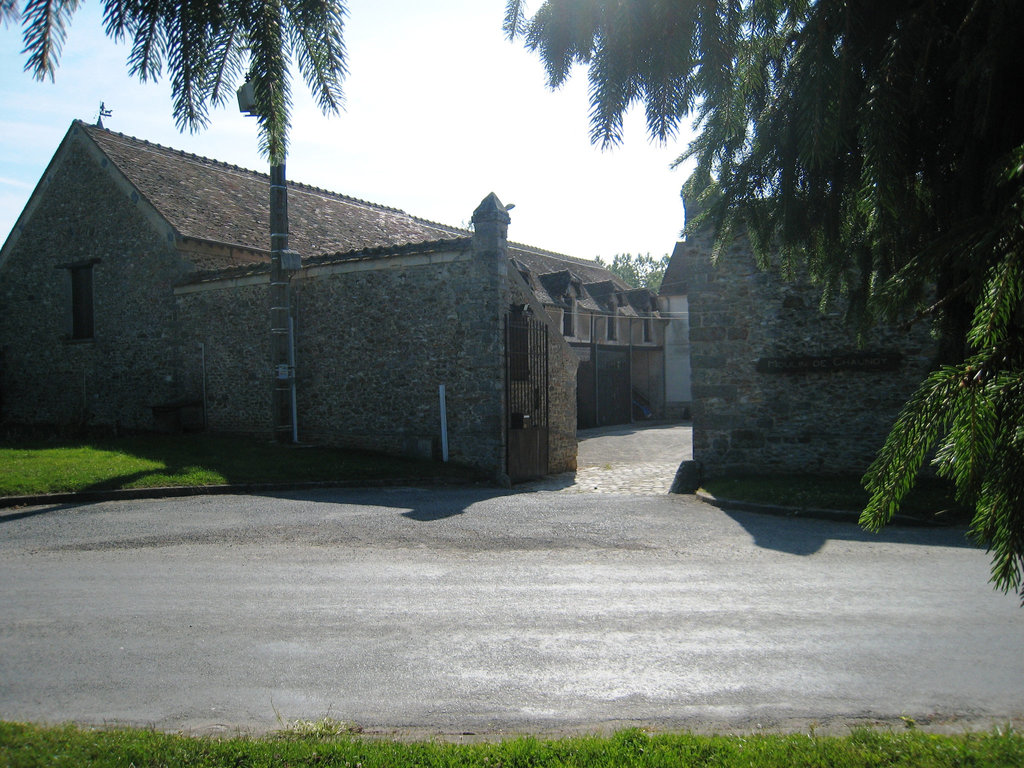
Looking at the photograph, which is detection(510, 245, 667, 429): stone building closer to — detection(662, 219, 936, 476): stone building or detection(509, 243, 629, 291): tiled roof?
detection(509, 243, 629, 291): tiled roof

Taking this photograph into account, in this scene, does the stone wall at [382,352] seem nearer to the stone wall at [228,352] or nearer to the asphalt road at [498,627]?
the stone wall at [228,352]

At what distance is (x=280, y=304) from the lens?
15336 millimetres

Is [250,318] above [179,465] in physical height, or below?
above

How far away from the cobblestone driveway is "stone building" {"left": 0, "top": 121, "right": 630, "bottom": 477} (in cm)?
88

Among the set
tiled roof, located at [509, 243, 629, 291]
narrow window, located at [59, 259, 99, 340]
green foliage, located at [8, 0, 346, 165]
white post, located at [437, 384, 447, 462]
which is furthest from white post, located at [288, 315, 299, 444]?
tiled roof, located at [509, 243, 629, 291]

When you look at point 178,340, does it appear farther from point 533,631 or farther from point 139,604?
point 533,631

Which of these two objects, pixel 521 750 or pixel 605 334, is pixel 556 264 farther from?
pixel 521 750

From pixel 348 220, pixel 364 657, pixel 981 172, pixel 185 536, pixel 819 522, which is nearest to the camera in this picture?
pixel 981 172

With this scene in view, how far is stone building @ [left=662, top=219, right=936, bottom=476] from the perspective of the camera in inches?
472

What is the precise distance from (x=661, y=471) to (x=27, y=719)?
45.6 feet

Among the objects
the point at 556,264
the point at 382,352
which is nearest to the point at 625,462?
the point at 382,352

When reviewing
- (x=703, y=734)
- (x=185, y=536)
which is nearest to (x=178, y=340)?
(x=185, y=536)

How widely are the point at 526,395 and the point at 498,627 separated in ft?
32.3

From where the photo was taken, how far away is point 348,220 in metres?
23.8
